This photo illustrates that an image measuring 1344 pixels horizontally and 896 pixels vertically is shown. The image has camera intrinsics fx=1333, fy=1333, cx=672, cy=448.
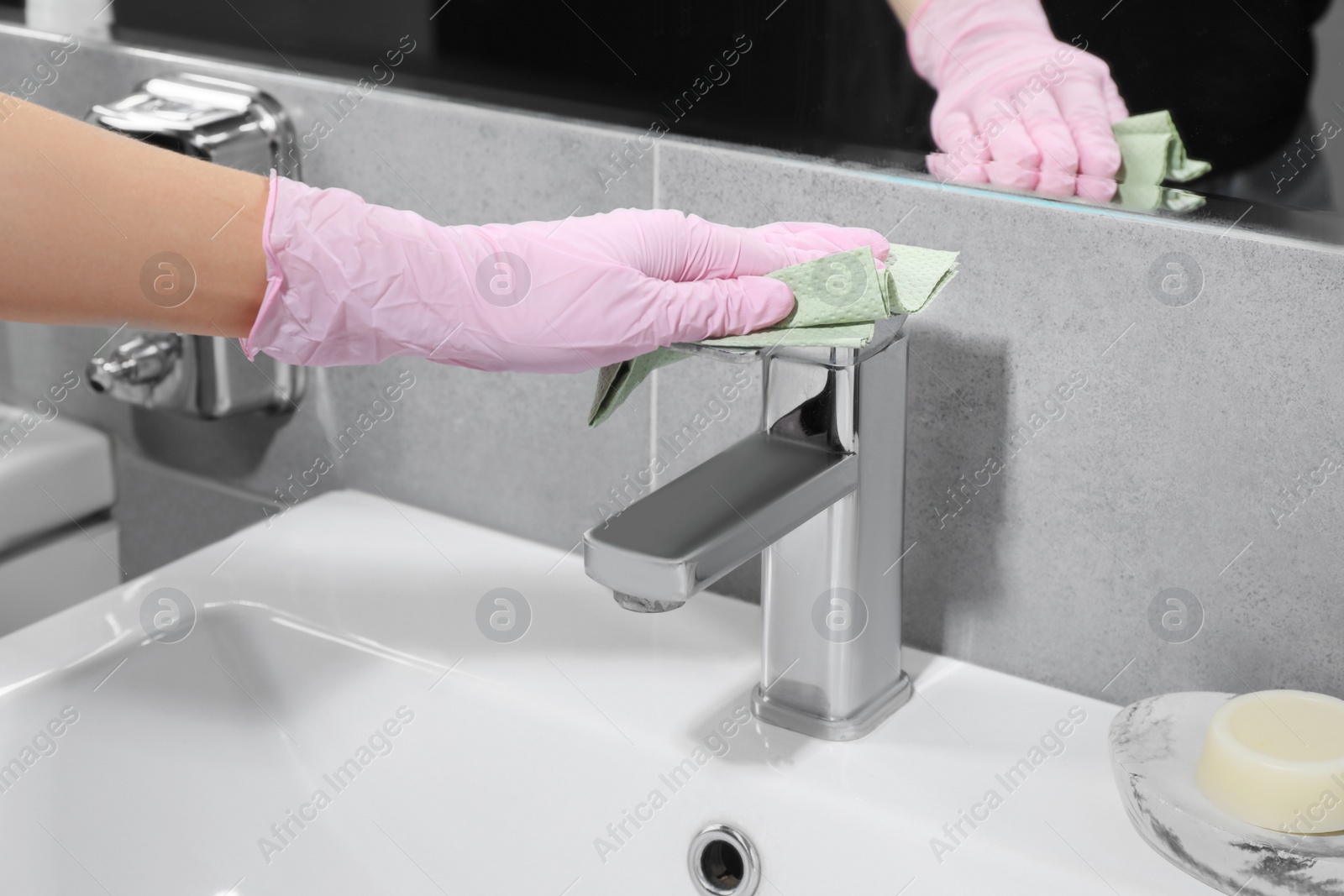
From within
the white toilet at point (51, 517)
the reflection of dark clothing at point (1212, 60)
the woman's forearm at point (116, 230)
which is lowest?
the white toilet at point (51, 517)

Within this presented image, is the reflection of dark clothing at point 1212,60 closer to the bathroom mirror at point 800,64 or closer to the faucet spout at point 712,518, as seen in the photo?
the bathroom mirror at point 800,64

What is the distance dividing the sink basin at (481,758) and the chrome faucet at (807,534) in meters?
0.02

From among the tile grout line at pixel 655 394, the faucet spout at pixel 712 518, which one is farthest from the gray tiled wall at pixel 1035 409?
the faucet spout at pixel 712 518

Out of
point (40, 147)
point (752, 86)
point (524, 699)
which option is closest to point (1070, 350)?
point (752, 86)

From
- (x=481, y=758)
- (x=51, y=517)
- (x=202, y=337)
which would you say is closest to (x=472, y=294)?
(x=481, y=758)

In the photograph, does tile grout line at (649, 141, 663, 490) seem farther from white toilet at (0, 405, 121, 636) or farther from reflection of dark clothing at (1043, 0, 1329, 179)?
white toilet at (0, 405, 121, 636)

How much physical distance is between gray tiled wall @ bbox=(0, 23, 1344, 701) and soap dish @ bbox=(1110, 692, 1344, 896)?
5 centimetres

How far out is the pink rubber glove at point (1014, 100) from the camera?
535 millimetres

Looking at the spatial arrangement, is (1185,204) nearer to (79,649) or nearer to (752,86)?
(752,86)

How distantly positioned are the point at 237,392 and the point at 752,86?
1.22 ft

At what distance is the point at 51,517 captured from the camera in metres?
0.82

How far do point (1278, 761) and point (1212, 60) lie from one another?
260mm

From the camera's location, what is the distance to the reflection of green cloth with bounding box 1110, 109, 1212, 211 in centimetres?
52

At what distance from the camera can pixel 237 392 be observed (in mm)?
790
